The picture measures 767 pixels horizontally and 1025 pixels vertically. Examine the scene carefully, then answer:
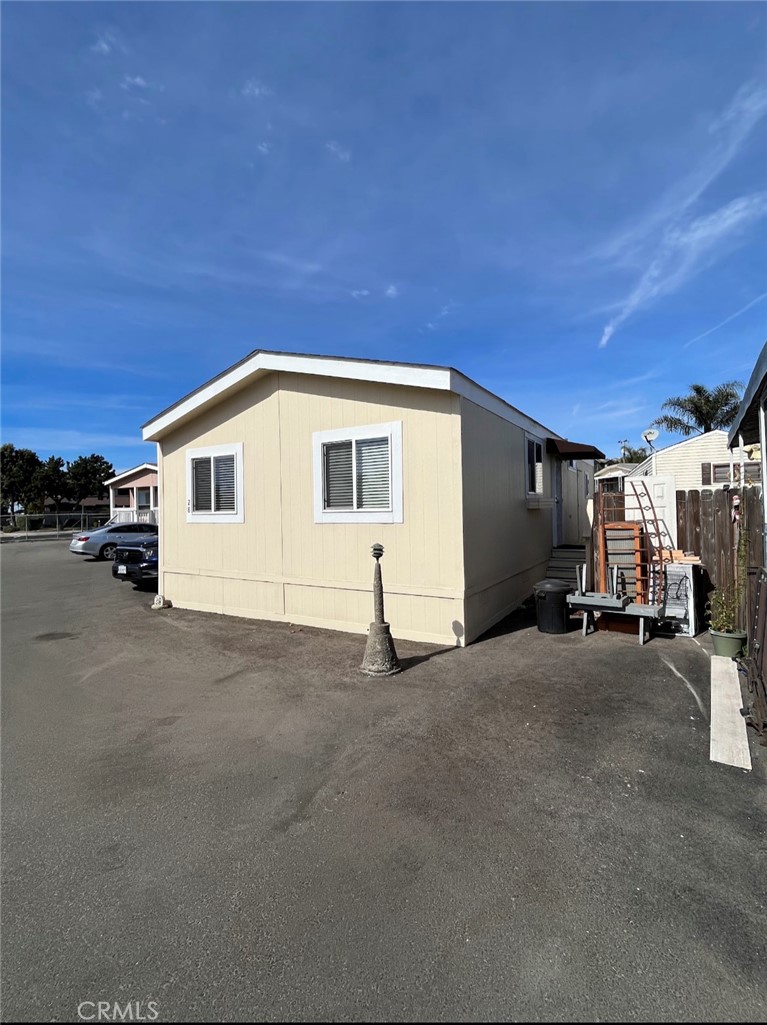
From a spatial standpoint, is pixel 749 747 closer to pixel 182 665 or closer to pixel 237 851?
pixel 237 851

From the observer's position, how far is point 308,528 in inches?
295

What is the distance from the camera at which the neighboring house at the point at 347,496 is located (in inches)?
Answer: 251

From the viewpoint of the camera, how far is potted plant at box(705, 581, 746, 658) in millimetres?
5512

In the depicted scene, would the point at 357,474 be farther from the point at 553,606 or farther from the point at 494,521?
the point at 553,606

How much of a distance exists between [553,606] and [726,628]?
1943mm

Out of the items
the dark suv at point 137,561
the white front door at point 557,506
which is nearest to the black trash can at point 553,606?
the white front door at point 557,506

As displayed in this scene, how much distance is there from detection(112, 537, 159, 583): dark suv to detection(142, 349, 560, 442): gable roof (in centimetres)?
306

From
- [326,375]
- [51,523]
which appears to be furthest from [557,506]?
[51,523]

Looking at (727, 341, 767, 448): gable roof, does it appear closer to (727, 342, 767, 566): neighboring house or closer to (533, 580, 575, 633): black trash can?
(727, 342, 767, 566): neighboring house

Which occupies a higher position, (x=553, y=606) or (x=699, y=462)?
(x=699, y=462)

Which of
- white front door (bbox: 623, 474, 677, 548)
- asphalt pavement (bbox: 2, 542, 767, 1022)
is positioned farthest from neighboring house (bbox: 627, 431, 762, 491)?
asphalt pavement (bbox: 2, 542, 767, 1022)

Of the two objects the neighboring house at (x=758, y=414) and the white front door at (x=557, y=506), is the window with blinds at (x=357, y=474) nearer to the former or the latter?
the neighboring house at (x=758, y=414)

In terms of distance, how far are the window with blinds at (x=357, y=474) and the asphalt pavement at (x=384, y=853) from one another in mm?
2744

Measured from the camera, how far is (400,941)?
1.94 metres
